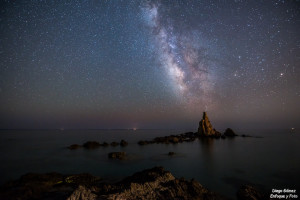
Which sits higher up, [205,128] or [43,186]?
[205,128]

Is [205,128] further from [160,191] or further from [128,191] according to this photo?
[128,191]

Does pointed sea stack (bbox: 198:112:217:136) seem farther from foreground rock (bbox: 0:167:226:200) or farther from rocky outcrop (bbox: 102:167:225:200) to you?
rocky outcrop (bbox: 102:167:225:200)

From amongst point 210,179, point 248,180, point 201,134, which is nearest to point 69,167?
point 210,179

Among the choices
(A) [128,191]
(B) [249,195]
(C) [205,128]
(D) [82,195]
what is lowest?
(B) [249,195]

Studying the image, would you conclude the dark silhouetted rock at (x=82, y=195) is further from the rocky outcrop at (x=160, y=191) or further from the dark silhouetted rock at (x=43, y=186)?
the rocky outcrop at (x=160, y=191)

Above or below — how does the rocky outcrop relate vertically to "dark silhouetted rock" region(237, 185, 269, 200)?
above

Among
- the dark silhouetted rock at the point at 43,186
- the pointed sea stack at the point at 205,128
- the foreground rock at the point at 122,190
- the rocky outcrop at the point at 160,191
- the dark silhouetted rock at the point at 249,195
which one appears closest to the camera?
the foreground rock at the point at 122,190

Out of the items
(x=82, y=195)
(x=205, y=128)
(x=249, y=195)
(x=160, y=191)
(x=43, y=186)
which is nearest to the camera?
(x=82, y=195)

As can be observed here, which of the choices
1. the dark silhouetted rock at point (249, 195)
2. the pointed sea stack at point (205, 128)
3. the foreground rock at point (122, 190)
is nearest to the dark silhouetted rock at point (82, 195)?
the foreground rock at point (122, 190)

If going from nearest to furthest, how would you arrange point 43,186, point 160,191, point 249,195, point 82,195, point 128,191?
point 82,195
point 128,191
point 160,191
point 249,195
point 43,186

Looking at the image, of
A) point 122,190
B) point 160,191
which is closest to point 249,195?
point 160,191

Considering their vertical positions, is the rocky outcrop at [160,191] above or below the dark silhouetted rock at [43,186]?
above

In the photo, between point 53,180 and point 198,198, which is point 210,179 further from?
point 53,180

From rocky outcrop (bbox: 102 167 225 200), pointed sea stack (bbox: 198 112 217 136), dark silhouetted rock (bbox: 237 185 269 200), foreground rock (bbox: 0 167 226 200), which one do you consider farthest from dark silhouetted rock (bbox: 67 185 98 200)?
pointed sea stack (bbox: 198 112 217 136)
